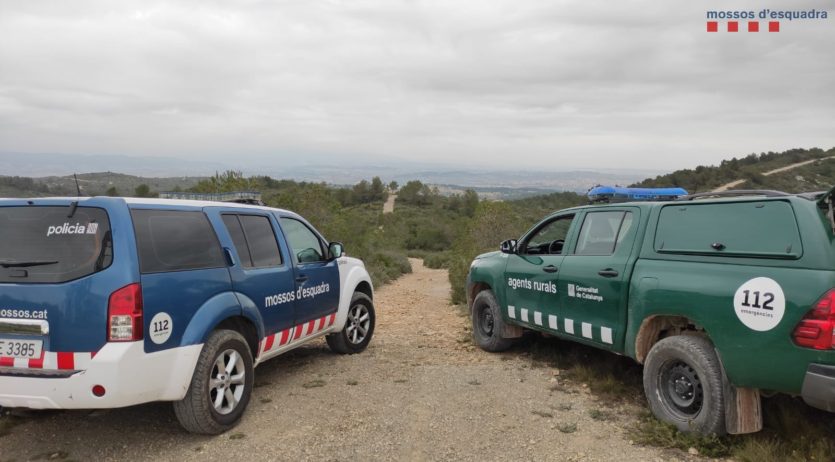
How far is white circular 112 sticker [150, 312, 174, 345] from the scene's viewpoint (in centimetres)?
384

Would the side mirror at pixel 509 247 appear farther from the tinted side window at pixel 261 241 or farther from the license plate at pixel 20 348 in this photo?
the license plate at pixel 20 348

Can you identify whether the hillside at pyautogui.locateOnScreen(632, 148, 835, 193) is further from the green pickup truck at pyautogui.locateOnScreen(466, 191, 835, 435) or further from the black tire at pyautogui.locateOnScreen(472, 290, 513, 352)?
the green pickup truck at pyautogui.locateOnScreen(466, 191, 835, 435)

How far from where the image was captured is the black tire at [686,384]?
3.98 metres

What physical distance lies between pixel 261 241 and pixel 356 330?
6.98ft

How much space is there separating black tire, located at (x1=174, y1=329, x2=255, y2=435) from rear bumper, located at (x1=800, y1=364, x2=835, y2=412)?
12.8 ft

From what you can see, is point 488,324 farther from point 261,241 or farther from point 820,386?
point 820,386

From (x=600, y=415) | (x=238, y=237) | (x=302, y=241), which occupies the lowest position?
(x=600, y=415)

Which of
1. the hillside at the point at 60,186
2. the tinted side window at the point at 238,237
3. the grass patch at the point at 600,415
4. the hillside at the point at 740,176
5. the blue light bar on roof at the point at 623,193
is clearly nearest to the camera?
the grass patch at the point at 600,415

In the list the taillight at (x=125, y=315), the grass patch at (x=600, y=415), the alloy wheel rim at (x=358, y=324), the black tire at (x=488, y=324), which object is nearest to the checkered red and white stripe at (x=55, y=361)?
the taillight at (x=125, y=315)

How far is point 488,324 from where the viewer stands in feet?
24.0

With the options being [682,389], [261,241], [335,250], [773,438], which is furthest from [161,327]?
[773,438]

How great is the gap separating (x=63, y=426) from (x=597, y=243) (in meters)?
4.84

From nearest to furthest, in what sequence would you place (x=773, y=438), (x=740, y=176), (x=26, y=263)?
(x=26, y=263)
(x=773, y=438)
(x=740, y=176)

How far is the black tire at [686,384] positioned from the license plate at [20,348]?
4.38m
